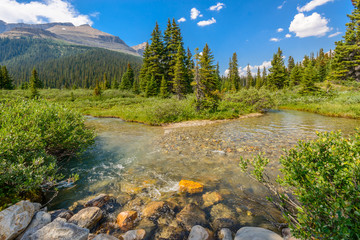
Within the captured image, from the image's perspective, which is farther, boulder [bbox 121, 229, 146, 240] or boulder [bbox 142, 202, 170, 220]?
boulder [bbox 142, 202, 170, 220]

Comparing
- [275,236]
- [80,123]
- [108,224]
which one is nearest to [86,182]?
[108,224]

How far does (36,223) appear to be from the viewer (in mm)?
3867

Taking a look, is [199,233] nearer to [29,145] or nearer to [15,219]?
[15,219]

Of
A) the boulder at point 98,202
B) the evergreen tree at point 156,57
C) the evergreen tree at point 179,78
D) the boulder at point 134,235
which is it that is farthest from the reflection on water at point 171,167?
the evergreen tree at point 156,57

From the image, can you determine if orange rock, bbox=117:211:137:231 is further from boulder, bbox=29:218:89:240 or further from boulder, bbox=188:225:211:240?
boulder, bbox=188:225:211:240

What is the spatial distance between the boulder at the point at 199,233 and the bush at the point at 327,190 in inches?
71.5

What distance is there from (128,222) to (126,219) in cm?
9

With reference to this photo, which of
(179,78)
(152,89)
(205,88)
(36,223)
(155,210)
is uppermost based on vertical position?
(179,78)

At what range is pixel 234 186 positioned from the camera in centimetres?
593

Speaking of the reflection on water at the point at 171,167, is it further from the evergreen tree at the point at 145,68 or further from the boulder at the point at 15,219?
the evergreen tree at the point at 145,68

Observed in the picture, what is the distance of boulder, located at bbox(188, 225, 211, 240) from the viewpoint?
3629mm

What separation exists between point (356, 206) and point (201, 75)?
65.3 ft

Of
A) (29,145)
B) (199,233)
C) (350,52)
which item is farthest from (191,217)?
(350,52)

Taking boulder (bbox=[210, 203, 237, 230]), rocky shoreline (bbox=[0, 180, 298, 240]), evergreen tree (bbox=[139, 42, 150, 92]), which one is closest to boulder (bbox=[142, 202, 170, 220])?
rocky shoreline (bbox=[0, 180, 298, 240])
